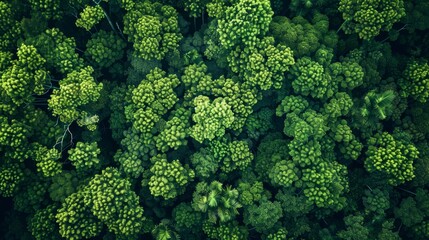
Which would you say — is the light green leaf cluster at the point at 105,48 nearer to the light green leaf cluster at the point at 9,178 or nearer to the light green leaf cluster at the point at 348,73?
the light green leaf cluster at the point at 9,178

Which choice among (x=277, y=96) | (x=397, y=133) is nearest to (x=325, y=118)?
(x=277, y=96)

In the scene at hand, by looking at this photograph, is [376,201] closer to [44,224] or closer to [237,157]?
[237,157]

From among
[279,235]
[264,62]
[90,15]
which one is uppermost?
[90,15]

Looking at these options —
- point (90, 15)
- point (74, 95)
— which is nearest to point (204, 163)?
point (74, 95)

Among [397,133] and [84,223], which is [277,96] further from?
[84,223]

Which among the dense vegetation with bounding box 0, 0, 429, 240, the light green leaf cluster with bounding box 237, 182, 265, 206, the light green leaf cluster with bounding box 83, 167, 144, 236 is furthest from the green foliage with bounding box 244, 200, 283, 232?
the light green leaf cluster with bounding box 83, 167, 144, 236

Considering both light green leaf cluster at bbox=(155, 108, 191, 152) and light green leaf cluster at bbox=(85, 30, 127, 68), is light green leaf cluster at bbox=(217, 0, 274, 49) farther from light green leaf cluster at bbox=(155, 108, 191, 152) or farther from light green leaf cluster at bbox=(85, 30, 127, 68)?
light green leaf cluster at bbox=(85, 30, 127, 68)
